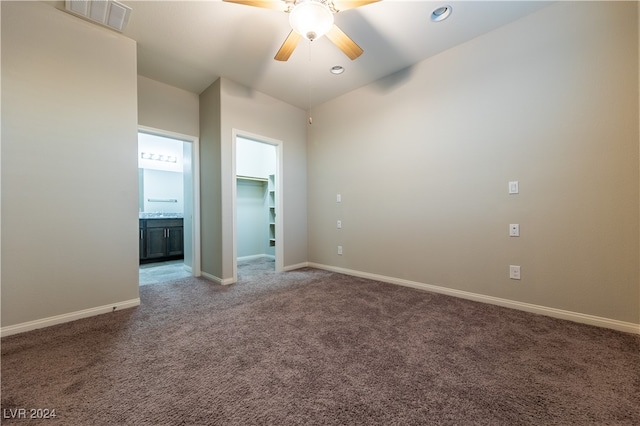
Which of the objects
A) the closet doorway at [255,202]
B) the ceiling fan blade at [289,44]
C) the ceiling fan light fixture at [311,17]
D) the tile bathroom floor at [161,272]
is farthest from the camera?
the closet doorway at [255,202]

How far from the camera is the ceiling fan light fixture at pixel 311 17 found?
5.48 feet

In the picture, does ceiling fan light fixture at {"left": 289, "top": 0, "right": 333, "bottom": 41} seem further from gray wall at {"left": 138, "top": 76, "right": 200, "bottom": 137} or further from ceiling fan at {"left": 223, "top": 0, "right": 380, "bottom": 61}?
gray wall at {"left": 138, "top": 76, "right": 200, "bottom": 137}

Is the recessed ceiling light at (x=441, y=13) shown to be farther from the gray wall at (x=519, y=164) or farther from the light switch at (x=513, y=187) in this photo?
the light switch at (x=513, y=187)

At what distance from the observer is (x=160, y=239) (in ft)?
16.0

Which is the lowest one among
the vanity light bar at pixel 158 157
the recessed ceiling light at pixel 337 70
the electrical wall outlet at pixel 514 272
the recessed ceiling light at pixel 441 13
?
the electrical wall outlet at pixel 514 272

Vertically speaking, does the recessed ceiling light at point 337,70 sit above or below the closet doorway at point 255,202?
above

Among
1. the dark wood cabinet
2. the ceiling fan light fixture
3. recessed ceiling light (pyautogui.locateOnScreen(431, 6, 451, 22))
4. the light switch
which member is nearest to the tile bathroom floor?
the dark wood cabinet

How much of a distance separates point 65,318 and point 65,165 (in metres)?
1.38

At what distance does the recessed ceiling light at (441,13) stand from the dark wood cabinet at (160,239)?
531cm

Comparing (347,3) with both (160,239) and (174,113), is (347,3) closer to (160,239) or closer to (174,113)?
(174,113)

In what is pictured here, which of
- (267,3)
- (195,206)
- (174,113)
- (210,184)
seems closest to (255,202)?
→ (195,206)

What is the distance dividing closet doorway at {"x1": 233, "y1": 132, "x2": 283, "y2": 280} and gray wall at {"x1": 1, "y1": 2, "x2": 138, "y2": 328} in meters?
2.49

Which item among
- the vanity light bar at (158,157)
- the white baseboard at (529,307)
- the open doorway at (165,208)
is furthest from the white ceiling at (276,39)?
the white baseboard at (529,307)

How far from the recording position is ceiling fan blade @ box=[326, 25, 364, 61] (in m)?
2.06
